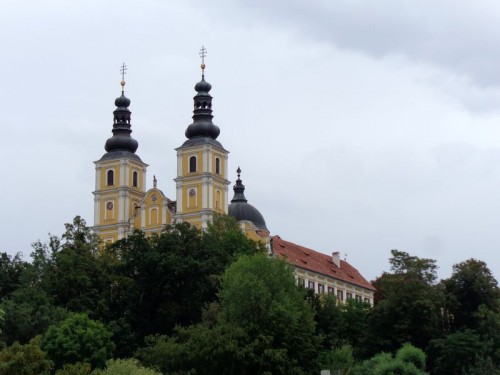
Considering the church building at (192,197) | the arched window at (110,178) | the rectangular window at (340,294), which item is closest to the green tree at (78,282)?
the church building at (192,197)

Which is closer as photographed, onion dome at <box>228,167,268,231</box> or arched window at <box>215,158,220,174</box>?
arched window at <box>215,158,220,174</box>

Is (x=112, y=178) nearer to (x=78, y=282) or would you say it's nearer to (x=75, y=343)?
(x=78, y=282)

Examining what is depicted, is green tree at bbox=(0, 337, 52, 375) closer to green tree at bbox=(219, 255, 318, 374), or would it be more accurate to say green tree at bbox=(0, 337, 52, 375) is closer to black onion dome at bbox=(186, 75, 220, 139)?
green tree at bbox=(219, 255, 318, 374)

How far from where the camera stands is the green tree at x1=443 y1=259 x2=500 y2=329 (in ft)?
256

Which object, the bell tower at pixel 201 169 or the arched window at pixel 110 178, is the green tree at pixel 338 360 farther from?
the arched window at pixel 110 178

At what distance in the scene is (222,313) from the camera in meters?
65.4

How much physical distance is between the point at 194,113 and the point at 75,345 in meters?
54.4

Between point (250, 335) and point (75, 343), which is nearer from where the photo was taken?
point (250, 335)

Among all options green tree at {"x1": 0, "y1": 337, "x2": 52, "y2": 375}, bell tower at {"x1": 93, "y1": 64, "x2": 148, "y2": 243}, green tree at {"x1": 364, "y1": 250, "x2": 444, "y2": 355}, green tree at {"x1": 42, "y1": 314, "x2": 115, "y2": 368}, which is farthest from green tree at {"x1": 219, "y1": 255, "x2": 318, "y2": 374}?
bell tower at {"x1": 93, "y1": 64, "x2": 148, "y2": 243}

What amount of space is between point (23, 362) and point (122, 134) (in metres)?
68.9

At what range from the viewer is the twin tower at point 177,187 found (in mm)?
111562

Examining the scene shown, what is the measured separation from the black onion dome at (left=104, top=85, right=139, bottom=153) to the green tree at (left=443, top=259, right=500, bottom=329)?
4727cm

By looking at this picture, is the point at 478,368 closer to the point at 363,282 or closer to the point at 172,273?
the point at 172,273

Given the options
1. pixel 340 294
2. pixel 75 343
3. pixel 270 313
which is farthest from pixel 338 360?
pixel 340 294
